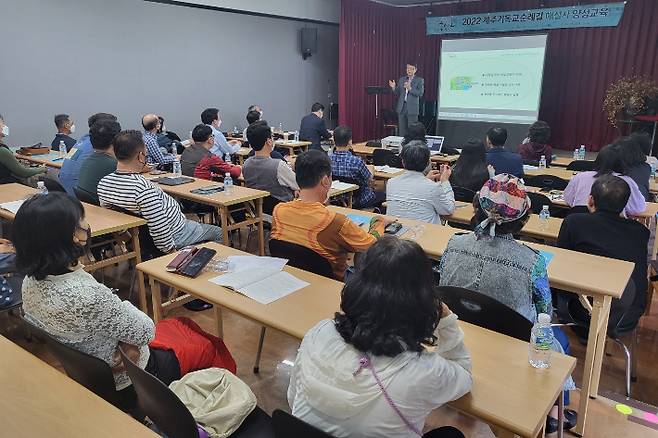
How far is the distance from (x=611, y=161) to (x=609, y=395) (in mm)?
1645

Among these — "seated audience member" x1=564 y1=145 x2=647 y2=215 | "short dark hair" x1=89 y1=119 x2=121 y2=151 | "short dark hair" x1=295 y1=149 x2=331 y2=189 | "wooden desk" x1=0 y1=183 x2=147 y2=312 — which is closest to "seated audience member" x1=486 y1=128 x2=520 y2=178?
"seated audience member" x1=564 y1=145 x2=647 y2=215

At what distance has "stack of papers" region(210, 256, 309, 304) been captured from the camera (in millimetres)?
2115

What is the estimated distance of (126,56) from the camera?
7449 millimetres

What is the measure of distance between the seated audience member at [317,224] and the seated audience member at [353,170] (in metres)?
2.03

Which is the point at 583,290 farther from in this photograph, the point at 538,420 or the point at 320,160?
the point at 320,160

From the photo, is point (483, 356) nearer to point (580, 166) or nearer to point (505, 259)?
point (505, 259)

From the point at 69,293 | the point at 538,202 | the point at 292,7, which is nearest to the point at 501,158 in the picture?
the point at 538,202

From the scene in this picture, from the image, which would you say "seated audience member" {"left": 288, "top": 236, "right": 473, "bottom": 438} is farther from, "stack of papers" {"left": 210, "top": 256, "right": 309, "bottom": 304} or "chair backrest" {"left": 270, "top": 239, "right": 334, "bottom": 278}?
"chair backrest" {"left": 270, "top": 239, "right": 334, "bottom": 278}

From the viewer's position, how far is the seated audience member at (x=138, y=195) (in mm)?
3234

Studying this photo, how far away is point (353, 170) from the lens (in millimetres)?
4785

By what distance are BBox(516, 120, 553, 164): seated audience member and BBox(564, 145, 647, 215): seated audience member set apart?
1.93m

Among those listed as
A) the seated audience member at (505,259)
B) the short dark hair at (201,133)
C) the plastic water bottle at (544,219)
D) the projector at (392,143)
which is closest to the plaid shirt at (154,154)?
the short dark hair at (201,133)

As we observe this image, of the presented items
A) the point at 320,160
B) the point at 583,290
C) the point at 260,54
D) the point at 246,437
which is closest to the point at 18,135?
the point at 260,54

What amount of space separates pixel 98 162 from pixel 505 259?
3024mm
